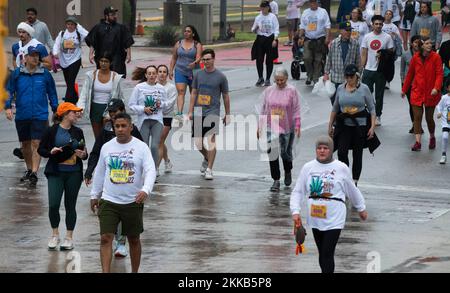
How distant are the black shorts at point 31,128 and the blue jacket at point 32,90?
7 centimetres

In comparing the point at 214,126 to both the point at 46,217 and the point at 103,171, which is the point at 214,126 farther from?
the point at 103,171

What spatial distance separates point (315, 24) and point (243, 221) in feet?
42.4

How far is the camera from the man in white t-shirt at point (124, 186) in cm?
1182

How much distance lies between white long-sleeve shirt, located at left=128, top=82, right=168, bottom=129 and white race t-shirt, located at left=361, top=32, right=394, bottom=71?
6.35m

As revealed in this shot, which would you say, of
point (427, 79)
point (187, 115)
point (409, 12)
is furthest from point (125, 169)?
point (409, 12)

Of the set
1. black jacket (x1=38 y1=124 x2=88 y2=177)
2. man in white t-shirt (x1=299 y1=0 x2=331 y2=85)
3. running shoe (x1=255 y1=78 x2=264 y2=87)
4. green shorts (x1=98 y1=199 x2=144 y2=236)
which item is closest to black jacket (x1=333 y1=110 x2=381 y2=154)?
black jacket (x1=38 y1=124 x2=88 y2=177)

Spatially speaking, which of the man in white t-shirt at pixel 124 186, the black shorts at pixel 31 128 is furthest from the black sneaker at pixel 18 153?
the man in white t-shirt at pixel 124 186

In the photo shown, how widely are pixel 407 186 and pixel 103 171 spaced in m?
6.44

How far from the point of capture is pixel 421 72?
20.2m

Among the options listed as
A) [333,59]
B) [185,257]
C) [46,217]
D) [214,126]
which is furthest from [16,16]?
[185,257]

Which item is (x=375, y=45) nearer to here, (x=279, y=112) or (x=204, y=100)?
(x=204, y=100)

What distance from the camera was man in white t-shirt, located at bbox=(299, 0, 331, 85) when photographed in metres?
27.3

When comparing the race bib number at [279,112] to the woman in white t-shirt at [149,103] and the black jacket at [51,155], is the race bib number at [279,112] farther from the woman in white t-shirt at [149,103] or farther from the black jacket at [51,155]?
the black jacket at [51,155]

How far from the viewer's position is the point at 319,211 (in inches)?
455
